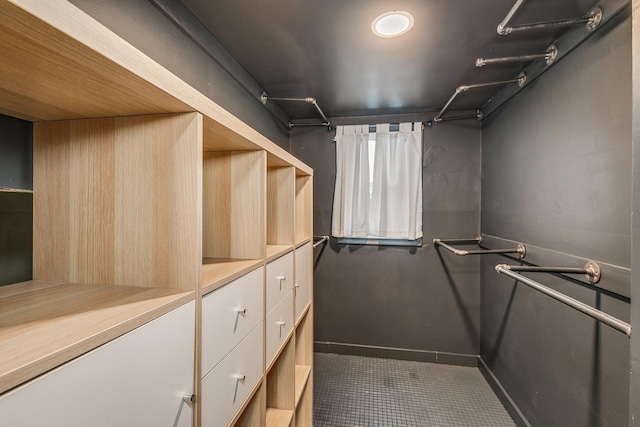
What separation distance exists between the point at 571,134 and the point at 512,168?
1.81 feet

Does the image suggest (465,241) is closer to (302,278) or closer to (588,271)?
(588,271)

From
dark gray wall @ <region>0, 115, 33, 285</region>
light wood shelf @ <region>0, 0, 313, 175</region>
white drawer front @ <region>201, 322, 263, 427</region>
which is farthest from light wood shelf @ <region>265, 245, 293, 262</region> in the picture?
dark gray wall @ <region>0, 115, 33, 285</region>

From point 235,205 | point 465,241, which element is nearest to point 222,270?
point 235,205

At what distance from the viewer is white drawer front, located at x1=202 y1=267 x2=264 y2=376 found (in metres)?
0.68

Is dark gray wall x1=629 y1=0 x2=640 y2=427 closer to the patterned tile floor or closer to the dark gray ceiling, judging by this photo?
the dark gray ceiling

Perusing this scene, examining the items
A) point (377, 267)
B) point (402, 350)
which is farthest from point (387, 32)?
point (402, 350)

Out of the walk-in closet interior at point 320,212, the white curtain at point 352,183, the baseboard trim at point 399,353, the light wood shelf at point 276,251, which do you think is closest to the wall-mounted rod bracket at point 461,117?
the walk-in closet interior at point 320,212

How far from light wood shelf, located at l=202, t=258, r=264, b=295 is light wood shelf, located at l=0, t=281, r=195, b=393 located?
8cm

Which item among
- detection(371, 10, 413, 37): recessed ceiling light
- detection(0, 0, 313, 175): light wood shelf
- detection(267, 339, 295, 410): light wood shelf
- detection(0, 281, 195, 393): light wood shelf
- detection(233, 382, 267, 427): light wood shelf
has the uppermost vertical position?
detection(371, 10, 413, 37): recessed ceiling light

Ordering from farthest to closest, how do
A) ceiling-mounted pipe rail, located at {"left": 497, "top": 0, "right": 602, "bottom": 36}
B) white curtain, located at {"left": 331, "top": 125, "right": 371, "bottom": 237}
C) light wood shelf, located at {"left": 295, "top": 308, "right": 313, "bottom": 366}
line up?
white curtain, located at {"left": 331, "top": 125, "right": 371, "bottom": 237} < light wood shelf, located at {"left": 295, "top": 308, "right": 313, "bottom": 366} < ceiling-mounted pipe rail, located at {"left": 497, "top": 0, "right": 602, "bottom": 36}

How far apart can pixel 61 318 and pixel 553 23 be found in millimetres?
1885

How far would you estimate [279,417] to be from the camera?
1344 mm

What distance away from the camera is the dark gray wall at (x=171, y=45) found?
0.88 metres

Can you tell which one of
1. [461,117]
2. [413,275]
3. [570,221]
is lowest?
[413,275]
